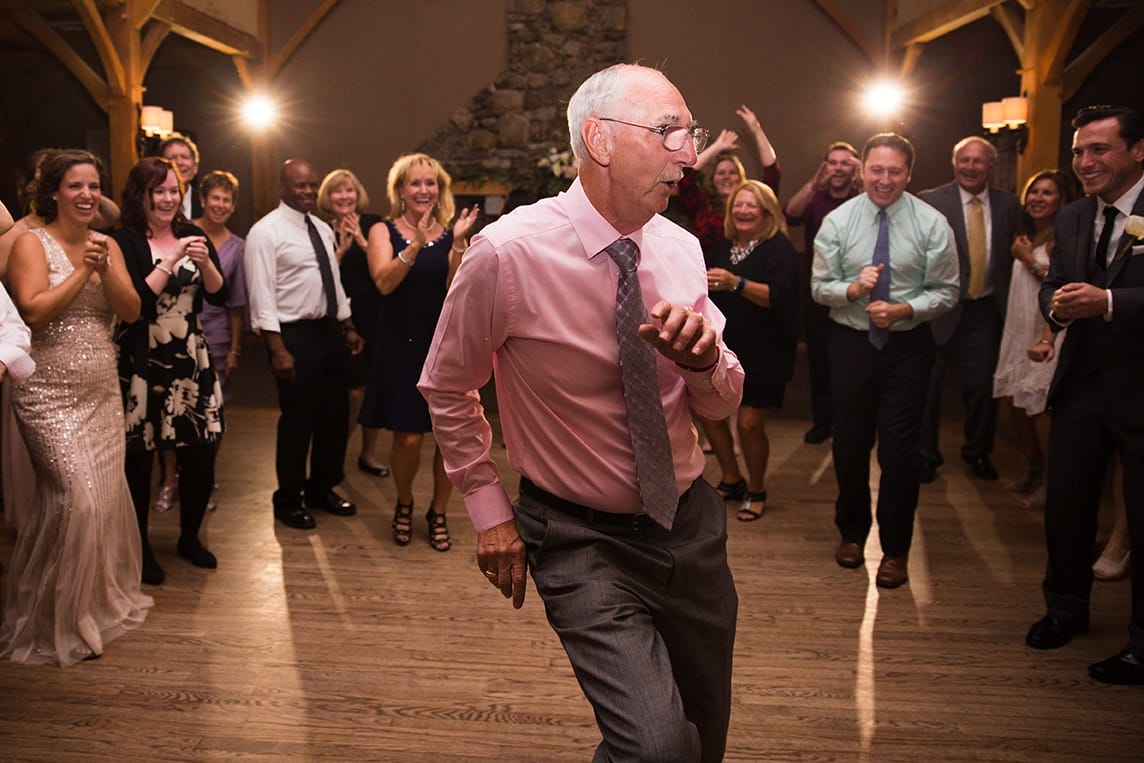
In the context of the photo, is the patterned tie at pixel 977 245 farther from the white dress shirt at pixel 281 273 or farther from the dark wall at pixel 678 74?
the dark wall at pixel 678 74

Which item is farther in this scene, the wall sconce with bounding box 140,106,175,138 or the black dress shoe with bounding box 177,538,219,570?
the wall sconce with bounding box 140,106,175,138

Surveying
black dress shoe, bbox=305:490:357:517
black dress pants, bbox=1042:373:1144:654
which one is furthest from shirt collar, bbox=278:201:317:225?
black dress pants, bbox=1042:373:1144:654

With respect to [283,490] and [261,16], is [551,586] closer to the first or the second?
[283,490]

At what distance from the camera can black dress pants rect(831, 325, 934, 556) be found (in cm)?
369

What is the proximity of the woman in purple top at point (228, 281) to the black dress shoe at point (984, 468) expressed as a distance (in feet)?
12.2

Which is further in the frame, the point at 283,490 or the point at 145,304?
the point at 283,490

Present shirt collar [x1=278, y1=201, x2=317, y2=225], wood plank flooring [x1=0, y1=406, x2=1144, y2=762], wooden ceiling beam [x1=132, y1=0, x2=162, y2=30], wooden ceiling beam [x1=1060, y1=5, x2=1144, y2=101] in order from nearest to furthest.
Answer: wood plank flooring [x1=0, y1=406, x2=1144, y2=762], shirt collar [x1=278, y1=201, x2=317, y2=225], wooden ceiling beam [x1=1060, y1=5, x2=1144, y2=101], wooden ceiling beam [x1=132, y1=0, x2=162, y2=30]

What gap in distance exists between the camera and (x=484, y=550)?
1838mm

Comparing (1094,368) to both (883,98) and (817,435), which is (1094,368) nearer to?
(817,435)

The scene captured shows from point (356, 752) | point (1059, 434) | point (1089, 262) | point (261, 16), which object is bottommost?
point (356, 752)

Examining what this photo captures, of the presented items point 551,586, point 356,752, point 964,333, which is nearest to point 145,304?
point 356,752

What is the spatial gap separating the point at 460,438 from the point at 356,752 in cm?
115

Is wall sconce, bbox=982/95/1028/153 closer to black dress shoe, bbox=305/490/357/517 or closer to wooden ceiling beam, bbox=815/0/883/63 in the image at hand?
wooden ceiling beam, bbox=815/0/883/63

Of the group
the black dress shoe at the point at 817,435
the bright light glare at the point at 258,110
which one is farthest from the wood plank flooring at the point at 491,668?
the bright light glare at the point at 258,110
